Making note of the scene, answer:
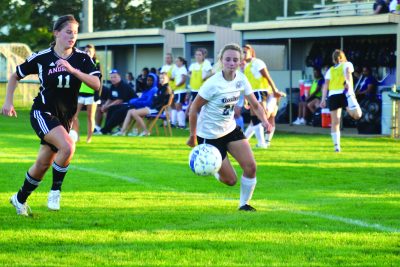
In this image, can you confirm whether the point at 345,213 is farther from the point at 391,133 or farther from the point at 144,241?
the point at 391,133

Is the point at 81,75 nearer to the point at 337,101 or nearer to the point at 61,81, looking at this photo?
the point at 61,81

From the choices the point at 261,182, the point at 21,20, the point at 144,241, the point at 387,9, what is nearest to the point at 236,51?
the point at 144,241

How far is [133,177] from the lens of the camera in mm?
13680

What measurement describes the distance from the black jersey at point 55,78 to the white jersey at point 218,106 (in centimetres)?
123

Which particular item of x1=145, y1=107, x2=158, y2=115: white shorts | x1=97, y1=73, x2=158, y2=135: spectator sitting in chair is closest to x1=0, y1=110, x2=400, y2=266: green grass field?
x1=145, y1=107, x2=158, y2=115: white shorts

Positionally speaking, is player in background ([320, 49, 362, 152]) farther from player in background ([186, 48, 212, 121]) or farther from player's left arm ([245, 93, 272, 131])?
player's left arm ([245, 93, 272, 131])

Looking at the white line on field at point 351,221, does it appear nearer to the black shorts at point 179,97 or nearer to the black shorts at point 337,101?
the black shorts at point 337,101

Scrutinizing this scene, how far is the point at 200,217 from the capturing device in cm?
956

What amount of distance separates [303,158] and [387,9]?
977 cm

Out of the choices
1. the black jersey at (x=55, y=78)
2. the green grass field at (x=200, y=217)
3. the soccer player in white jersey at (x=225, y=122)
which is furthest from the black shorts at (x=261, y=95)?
the black jersey at (x=55, y=78)

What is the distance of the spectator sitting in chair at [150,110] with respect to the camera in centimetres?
2405

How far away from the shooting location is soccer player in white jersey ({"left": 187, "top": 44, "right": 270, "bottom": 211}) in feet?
32.9

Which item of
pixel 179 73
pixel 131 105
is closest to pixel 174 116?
pixel 179 73

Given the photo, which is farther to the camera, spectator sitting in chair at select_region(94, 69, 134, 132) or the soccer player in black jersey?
spectator sitting in chair at select_region(94, 69, 134, 132)
